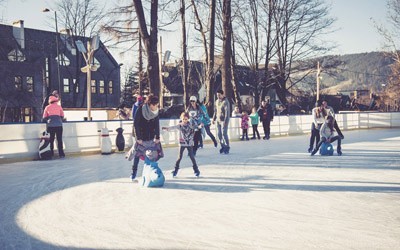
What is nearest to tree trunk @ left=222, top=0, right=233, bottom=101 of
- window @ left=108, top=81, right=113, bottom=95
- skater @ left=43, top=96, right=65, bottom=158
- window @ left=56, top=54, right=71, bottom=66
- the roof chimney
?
skater @ left=43, top=96, right=65, bottom=158

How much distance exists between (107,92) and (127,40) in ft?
94.8

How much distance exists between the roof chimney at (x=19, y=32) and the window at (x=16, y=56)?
4.38ft

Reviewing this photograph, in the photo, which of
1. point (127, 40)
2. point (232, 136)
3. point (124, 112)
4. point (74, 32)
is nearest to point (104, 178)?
point (124, 112)

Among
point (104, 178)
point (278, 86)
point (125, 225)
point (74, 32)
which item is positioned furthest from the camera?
point (74, 32)

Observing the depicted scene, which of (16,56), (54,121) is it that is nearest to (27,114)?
(16,56)

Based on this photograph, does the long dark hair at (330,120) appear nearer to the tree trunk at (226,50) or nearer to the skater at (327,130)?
the skater at (327,130)

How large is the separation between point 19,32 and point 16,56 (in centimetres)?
332

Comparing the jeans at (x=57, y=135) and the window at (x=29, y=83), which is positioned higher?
the window at (x=29, y=83)

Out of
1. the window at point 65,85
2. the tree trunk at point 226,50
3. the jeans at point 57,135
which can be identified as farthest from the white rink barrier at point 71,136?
the window at point 65,85

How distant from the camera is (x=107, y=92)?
145ft

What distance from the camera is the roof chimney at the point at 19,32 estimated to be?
35844mm

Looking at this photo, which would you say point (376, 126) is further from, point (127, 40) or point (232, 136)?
point (127, 40)

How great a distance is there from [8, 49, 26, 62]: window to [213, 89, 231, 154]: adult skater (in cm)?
2693

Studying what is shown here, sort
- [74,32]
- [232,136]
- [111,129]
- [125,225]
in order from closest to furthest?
[125,225] < [111,129] < [232,136] < [74,32]
